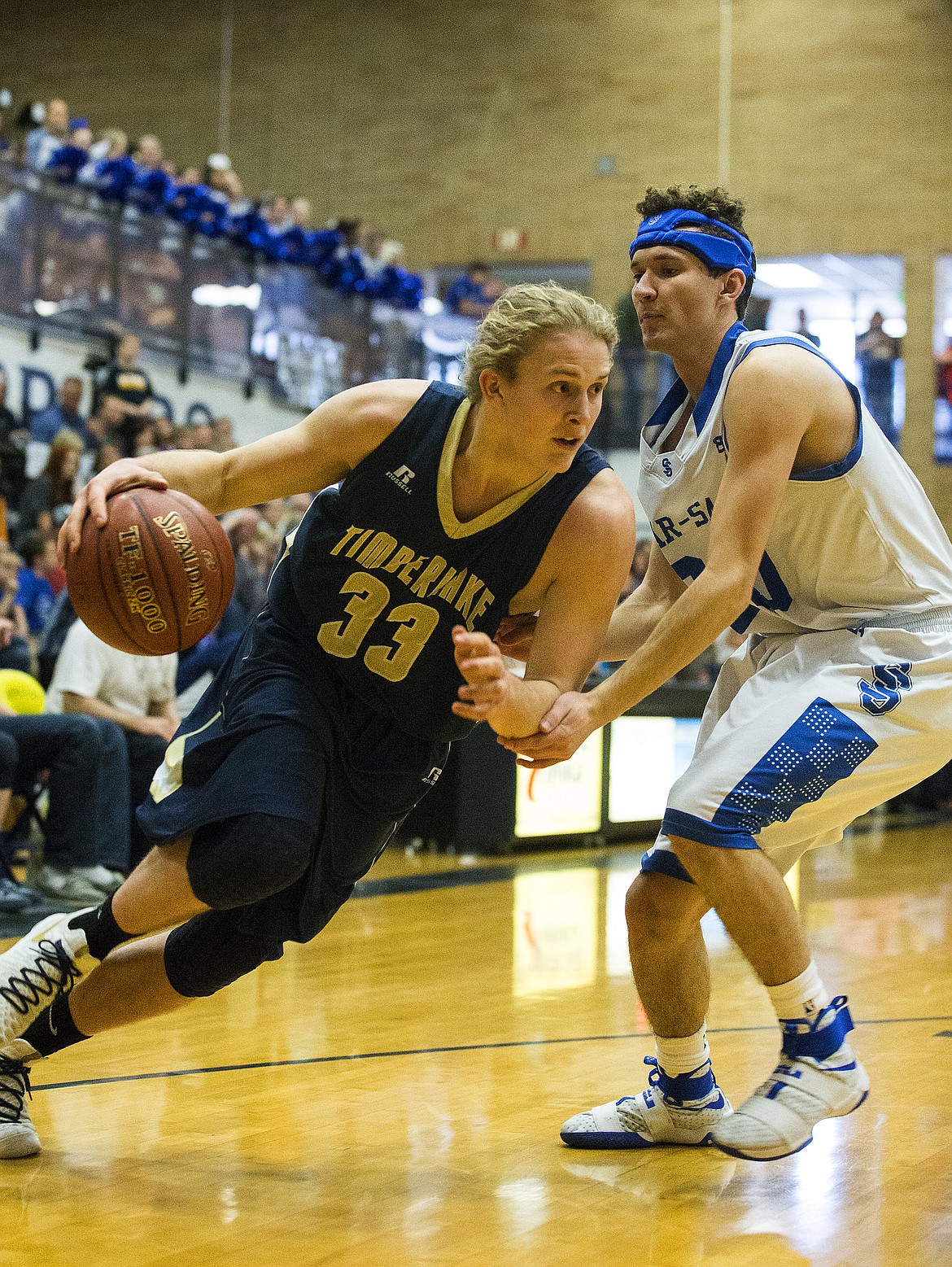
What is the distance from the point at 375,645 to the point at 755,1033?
210 centimetres

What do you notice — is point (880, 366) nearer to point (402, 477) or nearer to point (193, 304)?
point (193, 304)

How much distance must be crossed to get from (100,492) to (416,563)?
24.8 inches

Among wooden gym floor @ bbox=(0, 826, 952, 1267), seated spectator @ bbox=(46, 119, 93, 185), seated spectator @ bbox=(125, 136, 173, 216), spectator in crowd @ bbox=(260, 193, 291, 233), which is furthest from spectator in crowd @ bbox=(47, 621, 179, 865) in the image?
spectator in crowd @ bbox=(260, 193, 291, 233)

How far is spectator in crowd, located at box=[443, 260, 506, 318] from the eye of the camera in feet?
53.6

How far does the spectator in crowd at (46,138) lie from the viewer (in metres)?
12.2

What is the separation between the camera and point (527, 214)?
18.6m

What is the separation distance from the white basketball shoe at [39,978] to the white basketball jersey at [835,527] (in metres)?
1.54

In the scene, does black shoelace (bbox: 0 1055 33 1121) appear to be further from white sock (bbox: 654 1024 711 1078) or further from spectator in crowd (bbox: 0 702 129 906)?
spectator in crowd (bbox: 0 702 129 906)

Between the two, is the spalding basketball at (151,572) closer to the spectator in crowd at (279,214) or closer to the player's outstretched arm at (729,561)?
the player's outstretched arm at (729,561)

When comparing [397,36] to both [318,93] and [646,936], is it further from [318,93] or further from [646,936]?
[646,936]

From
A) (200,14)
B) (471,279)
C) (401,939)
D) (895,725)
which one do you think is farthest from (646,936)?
(200,14)

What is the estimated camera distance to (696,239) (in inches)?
125

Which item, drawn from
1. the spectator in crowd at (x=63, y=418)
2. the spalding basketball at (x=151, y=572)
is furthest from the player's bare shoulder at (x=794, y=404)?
the spectator in crowd at (x=63, y=418)

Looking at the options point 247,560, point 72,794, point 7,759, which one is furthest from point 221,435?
point 7,759
